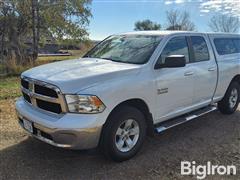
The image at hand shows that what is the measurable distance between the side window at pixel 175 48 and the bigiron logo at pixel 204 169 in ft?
5.18

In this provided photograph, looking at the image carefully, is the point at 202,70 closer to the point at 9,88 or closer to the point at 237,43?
the point at 237,43

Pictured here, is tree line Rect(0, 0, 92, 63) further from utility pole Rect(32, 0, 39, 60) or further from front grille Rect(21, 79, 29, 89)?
front grille Rect(21, 79, 29, 89)

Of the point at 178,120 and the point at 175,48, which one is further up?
the point at 175,48

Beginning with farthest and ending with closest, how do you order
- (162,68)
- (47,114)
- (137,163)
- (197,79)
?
(197,79), (162,68), (137,163), (47,114)

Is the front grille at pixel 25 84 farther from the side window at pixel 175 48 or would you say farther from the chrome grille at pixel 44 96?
the side window at pixel 175 48

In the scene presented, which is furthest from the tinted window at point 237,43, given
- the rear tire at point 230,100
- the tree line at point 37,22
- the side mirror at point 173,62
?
the tree line at point 37,22

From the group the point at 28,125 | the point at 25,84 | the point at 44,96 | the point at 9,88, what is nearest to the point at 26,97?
the point at 25,84

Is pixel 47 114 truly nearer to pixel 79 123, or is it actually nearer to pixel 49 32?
pixel 79 123

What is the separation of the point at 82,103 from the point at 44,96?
0.57 meters

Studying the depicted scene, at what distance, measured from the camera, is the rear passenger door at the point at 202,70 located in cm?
521

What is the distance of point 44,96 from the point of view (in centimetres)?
381

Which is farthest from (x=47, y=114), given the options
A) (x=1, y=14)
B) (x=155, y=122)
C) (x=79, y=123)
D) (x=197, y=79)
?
(x=1, y=14)

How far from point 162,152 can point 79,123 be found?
157 cm

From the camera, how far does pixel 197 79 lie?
5160 millimetres
